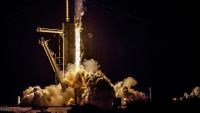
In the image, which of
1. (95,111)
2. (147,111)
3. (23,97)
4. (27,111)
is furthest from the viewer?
(23,97)

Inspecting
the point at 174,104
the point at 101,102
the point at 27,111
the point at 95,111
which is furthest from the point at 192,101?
the point at 101,102

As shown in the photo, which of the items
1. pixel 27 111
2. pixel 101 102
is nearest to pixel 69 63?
pixel 101 102

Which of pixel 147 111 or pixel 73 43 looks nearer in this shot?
pixel 147 111

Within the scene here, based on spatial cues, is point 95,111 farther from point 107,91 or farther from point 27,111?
point 107,91

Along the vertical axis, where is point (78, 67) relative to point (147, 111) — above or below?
above

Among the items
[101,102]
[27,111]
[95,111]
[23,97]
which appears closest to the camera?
[95,111]

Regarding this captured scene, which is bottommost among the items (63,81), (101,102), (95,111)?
(95,111)

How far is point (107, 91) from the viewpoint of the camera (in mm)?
43125

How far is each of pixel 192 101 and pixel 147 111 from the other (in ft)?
7.73

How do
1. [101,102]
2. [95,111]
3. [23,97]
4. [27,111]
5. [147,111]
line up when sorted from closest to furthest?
[95,111] < [147,111] < [27,111] < [101,102] < [23,97]

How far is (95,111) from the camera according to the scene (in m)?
21.8

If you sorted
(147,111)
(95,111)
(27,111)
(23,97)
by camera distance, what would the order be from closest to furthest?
(95,111), (147,111), (27,111), (23,97)

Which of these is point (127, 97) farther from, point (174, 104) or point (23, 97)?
point (174, 104)

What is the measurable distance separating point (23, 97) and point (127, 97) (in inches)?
437
